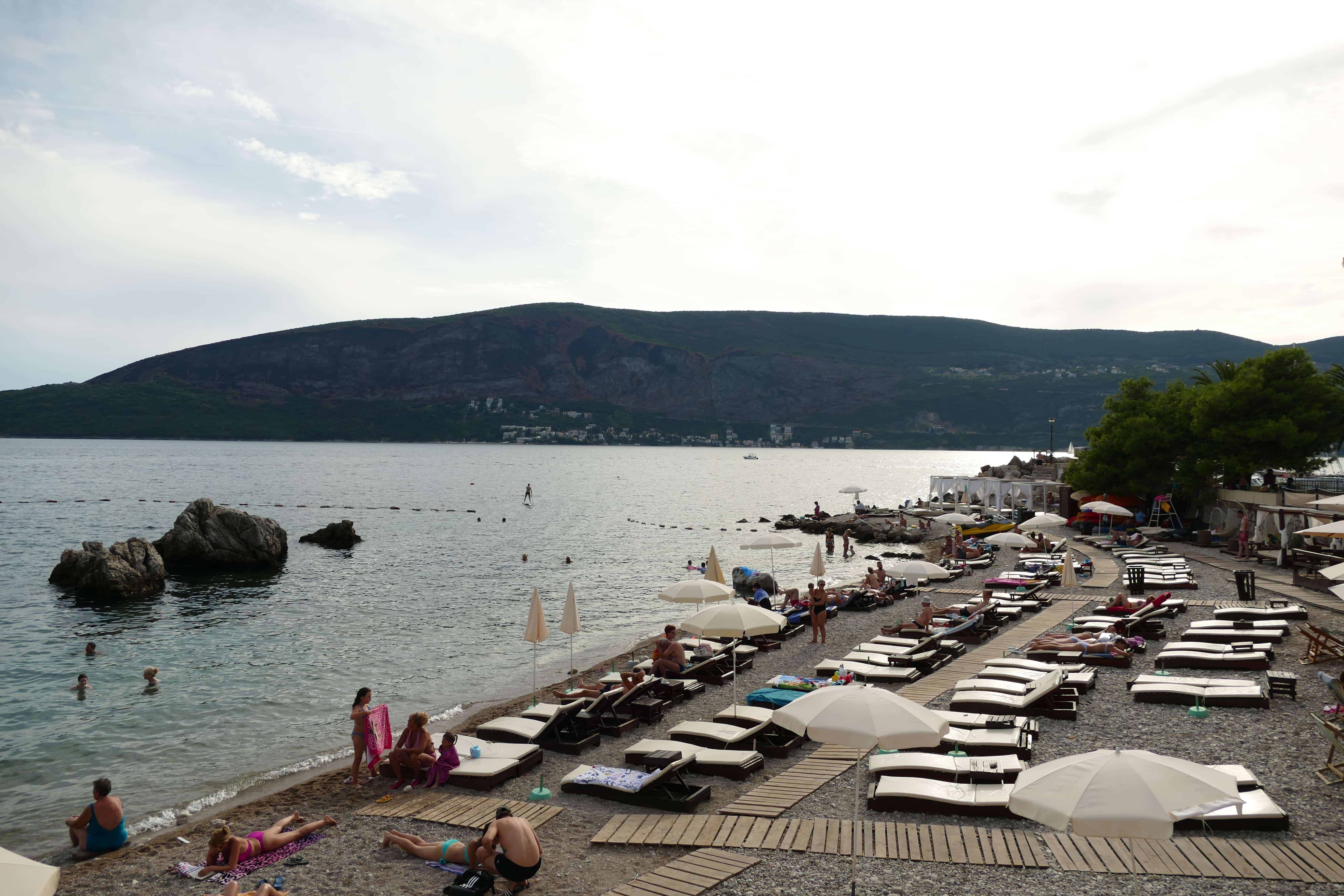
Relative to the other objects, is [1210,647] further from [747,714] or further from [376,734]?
[376,734]

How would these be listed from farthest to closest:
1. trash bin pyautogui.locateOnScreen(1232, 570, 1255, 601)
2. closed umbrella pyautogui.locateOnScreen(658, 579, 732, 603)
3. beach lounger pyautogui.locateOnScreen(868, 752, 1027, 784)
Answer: trash bin pyautogui.locateOnScreen(1232, 570, 1255, 601) < closed umbrella pyautogui.locateOnScreen(658, 579, 732, 603) < beach lounger pyautogui.locateOnScreen(868, 752, 1027, 784)

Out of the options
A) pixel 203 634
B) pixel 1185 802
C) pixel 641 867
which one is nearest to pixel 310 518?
pixel 203 634

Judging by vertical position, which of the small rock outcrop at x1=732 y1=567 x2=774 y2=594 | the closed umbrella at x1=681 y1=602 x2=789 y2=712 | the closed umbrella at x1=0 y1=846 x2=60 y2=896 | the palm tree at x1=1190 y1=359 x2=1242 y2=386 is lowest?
the small rock outcrop at x1=732 y1=567 x2=774 y2=594

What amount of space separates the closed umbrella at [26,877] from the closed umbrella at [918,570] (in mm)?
20486

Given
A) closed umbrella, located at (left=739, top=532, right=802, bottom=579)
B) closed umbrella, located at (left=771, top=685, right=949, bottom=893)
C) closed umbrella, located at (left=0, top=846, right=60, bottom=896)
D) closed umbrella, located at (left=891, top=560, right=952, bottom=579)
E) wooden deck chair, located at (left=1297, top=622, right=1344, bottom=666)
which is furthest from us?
closed umbrella, located at (left=739, top=532, right=802, bottom=579)

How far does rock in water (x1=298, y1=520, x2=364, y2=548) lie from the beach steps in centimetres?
4490

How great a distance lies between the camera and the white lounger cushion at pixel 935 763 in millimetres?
10055

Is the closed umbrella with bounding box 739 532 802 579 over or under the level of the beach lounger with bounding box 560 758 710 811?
over

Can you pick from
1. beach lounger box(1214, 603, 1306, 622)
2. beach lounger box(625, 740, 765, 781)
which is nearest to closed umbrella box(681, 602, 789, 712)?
beach lounger box(625, 740, 765, 781)

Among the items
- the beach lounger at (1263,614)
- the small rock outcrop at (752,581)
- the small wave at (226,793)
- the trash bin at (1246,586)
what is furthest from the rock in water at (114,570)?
the trash bin at (1246,586)

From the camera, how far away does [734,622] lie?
1427cm

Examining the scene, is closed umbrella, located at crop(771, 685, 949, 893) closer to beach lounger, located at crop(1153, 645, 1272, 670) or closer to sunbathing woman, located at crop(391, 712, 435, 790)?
sunbathing woman, located at crop(391, 712, 435, 790)

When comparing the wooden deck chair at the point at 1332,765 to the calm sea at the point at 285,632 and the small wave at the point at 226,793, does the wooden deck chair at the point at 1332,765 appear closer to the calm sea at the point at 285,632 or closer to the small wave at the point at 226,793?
the small wave at the point at 226,793

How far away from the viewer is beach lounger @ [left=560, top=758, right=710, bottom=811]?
1015 centimetres
